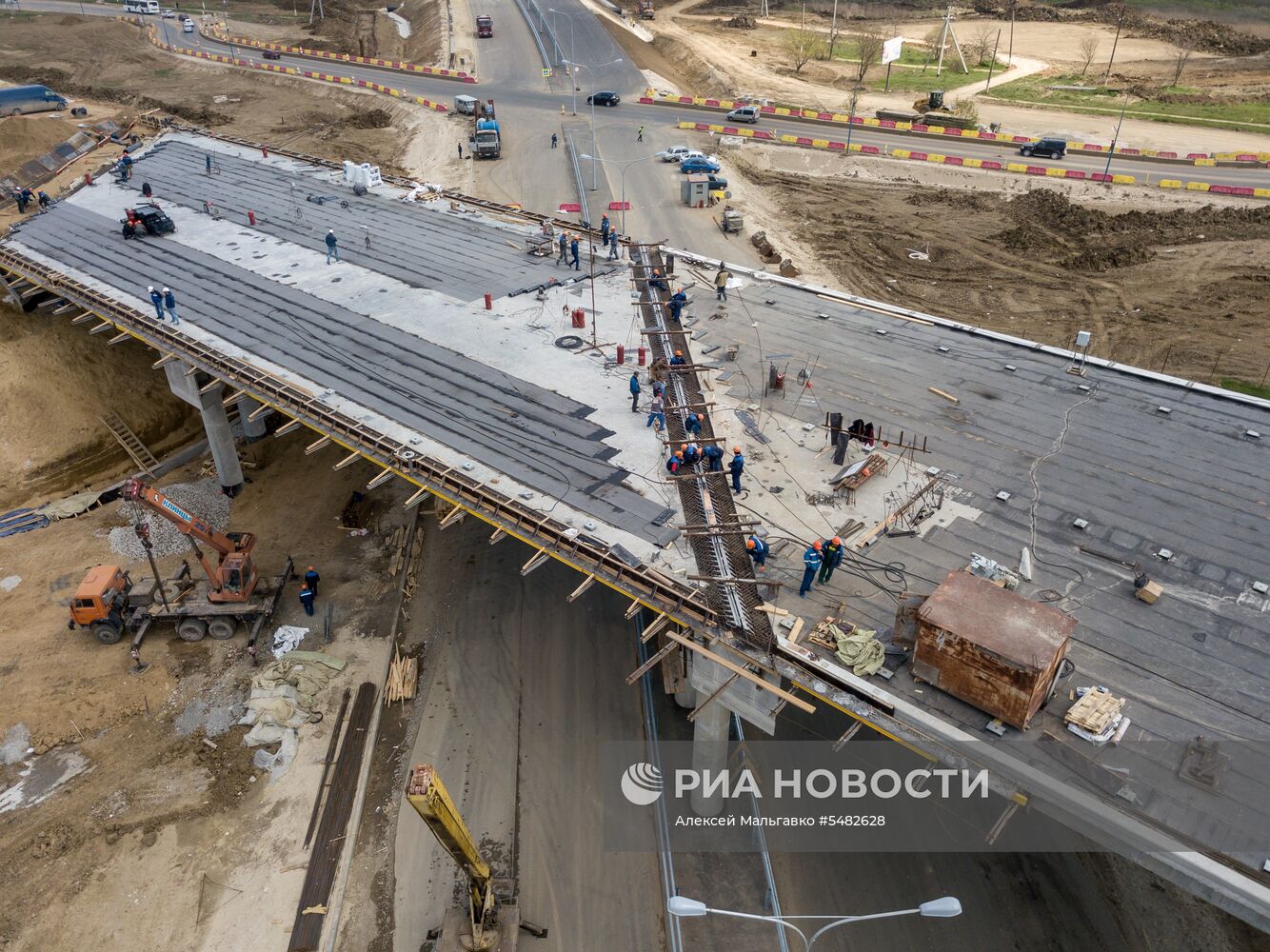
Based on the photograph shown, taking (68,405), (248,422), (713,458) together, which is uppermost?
(713,458)

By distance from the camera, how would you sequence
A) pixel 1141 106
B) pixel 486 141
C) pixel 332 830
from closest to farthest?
pixel 332 830 < pixel 486 141 < pixel 1141 106

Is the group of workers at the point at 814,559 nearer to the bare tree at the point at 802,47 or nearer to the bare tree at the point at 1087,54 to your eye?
the bare tree at the point at 802,47

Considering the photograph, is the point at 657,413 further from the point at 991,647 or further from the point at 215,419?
the point at 215,419

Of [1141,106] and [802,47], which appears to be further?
[802,47]

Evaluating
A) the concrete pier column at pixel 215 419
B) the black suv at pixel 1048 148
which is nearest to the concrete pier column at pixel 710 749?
the concrete pier column at pixel 215 419

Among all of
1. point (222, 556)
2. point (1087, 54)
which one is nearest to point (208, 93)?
point (222, 556)

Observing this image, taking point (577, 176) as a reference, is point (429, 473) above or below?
below

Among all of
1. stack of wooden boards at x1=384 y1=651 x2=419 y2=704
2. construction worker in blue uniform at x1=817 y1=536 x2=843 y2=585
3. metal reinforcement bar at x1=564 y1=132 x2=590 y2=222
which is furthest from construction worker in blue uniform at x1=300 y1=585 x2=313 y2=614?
metal reinforcement bar at x1=564 y1=132 x2=590 y2=222
